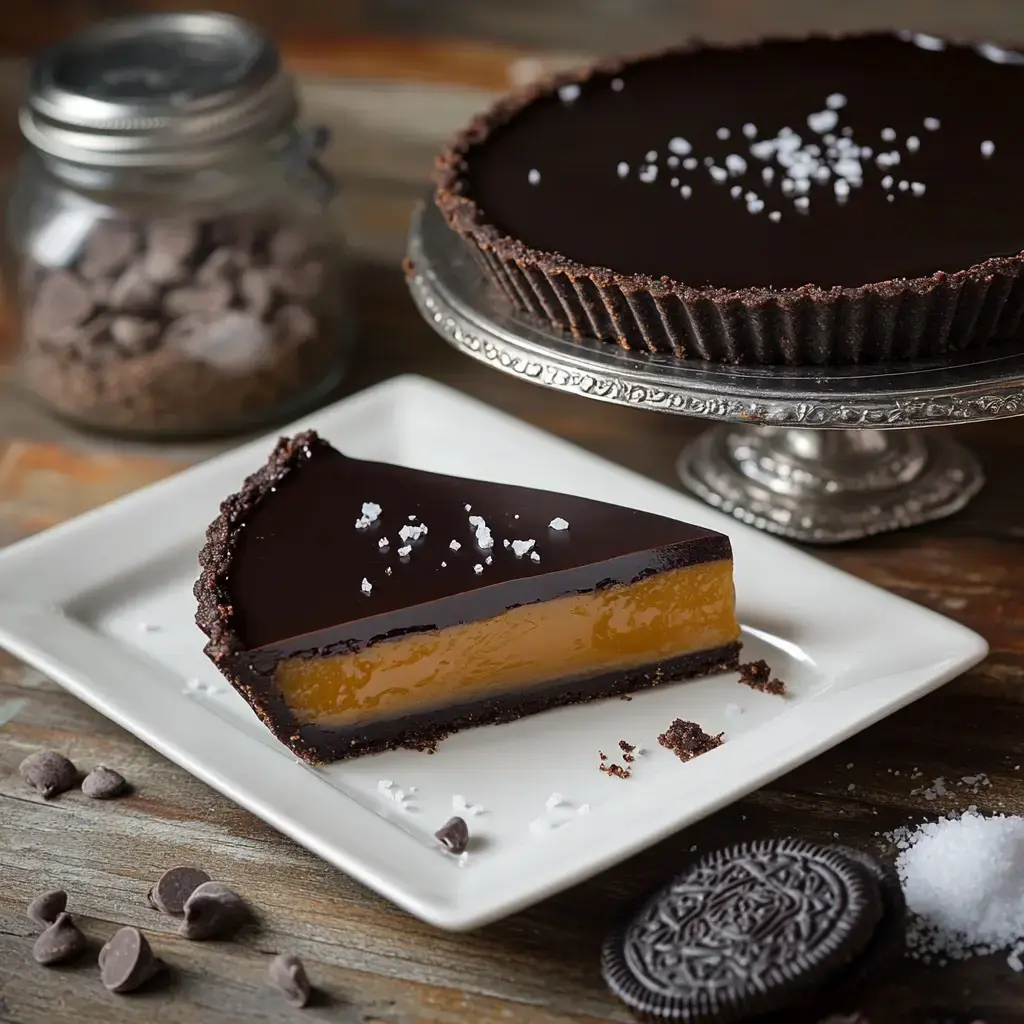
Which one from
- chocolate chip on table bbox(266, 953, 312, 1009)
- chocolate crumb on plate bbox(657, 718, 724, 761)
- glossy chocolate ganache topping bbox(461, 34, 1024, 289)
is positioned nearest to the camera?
chocolate chip on table bbox(266, 953, 312, 1009)

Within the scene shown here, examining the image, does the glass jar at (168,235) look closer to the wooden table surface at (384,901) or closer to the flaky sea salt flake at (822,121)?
the wooden table surface at (384,901)

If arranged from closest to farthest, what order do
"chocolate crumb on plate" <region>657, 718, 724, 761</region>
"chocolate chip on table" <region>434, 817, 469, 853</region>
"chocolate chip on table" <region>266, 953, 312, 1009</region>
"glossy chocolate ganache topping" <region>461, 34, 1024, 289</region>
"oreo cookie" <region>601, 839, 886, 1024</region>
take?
"oreo cookie" <region>601, 839, 886, 1024</region>, "chocolate chip on table" <region>266, 953, 312, 1009</region>, "chocolate chip on table" <region>434, 817, 469, 853</region>, "chocolate crumb on plate" <region>657, 718, 724, 761</region>, "glossy chocolate ganache topping" <region>461, 34, 1024, 289</region>

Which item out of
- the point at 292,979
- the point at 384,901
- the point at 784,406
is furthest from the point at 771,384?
the point at 292,979

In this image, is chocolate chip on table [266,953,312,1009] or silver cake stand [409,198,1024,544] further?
silver cake stand [409,198,1024,544]

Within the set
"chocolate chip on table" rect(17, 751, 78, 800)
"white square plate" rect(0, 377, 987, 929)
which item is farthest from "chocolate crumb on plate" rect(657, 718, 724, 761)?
"chocolate chip on table" rect(17, 751, 78, 800)

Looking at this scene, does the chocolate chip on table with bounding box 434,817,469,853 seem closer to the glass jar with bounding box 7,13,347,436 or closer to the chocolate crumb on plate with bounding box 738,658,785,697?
the chocolate crumb on plate with bounding box 738,658,785,697

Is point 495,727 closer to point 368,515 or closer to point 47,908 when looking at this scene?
point 368,515

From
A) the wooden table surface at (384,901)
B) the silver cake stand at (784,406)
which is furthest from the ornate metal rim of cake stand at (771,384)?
the wooden table surface at (384,901)
